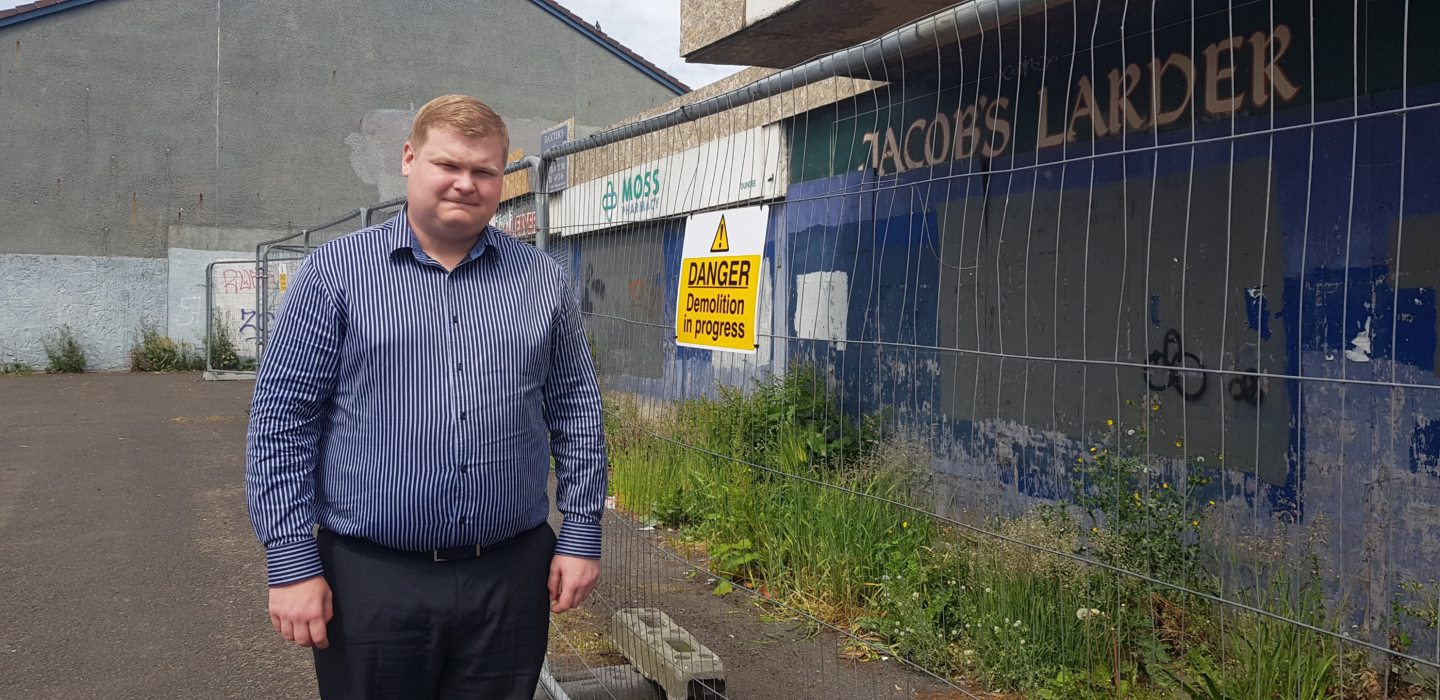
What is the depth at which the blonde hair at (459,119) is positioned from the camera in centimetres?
246

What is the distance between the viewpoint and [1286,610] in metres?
3.18

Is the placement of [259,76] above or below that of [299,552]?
above

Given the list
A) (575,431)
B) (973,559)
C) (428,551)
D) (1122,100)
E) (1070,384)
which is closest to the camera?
(428,551)

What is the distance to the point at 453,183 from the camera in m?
2.46

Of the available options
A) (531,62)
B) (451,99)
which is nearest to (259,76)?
(531,62)

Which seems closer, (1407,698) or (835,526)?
(1407,698)

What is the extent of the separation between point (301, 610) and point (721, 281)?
1720mm

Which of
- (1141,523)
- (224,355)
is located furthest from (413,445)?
(224,355)

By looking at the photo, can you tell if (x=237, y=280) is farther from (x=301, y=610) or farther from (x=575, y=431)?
(x=301, y=610)

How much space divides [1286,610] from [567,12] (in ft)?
77.2

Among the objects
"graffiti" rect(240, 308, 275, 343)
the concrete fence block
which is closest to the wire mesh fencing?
the concrete fence block

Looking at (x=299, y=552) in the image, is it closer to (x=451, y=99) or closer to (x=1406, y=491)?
(x=451, y=99)

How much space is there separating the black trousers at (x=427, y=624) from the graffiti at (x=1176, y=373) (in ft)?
10.1

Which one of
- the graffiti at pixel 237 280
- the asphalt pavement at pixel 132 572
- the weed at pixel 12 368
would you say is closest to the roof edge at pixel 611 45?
the graffiti at pixel 237 280
